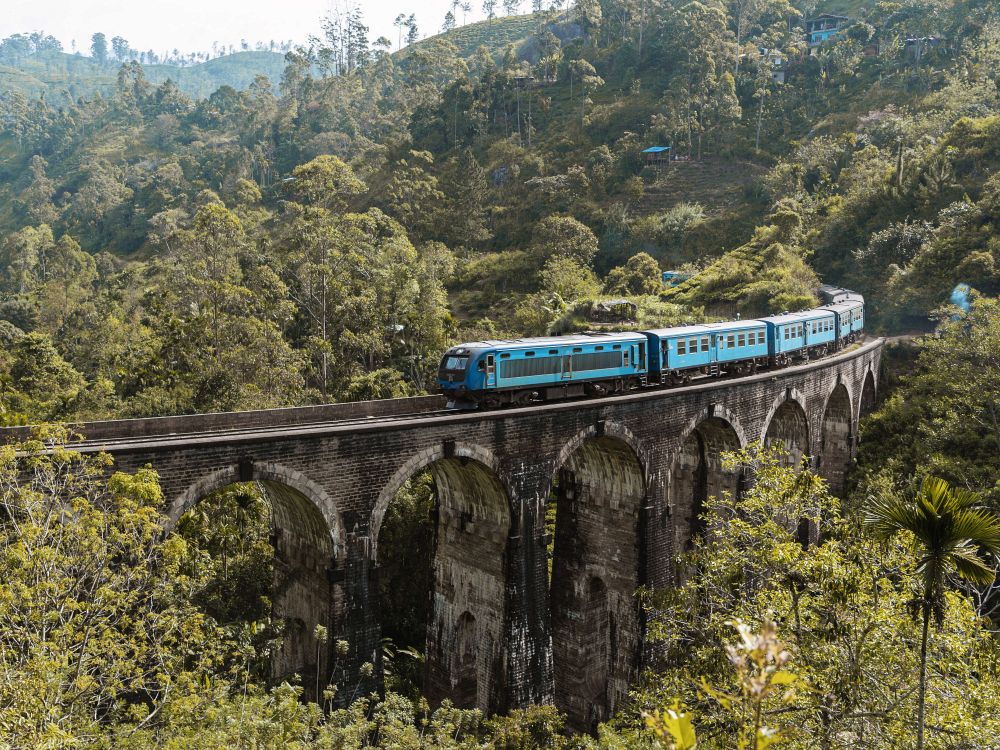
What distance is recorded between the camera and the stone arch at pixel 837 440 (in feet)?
108

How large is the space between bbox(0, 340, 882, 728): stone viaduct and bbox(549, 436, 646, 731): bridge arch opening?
0.04 m

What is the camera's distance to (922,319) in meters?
43.3

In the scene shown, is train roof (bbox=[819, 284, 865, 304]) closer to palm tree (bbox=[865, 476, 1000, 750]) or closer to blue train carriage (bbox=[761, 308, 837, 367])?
blue train carriage (bbox=[761, 308, 837, 367])

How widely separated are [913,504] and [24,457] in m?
12.4

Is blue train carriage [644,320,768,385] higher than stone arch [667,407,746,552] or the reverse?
higher

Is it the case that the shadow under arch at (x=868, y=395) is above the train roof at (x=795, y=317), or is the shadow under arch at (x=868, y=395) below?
below

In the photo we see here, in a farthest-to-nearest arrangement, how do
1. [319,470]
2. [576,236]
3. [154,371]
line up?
[576,236] < [154,371] < [319,470]

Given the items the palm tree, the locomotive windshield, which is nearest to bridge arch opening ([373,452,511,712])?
the locomotive windshield

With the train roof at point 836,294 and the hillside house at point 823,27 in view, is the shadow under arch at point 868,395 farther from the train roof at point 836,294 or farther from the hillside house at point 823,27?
the hillside house at point 823,27

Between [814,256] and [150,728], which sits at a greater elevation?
[814,256]

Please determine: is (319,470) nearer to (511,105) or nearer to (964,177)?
(964,177)

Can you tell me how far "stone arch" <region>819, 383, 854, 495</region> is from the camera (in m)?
33.0

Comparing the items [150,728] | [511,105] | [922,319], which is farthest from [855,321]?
[511,105]

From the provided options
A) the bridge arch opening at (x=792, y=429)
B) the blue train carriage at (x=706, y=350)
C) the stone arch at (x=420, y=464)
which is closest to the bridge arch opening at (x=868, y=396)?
the bridge arch opening at (x=792, y=429)
